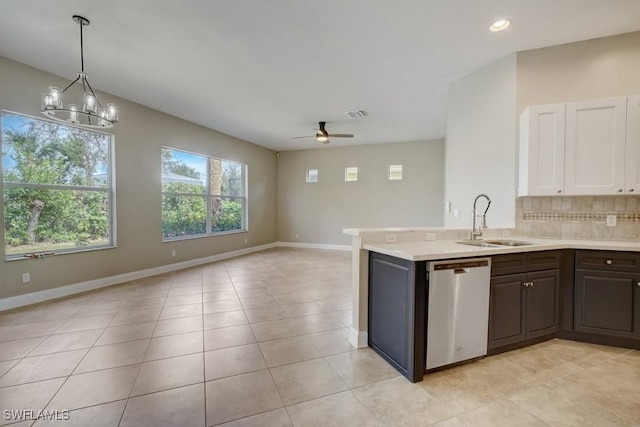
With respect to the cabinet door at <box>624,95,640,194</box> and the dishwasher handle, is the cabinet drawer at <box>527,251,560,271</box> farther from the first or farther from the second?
the cabinet door at <box>624,95,640,194</box>

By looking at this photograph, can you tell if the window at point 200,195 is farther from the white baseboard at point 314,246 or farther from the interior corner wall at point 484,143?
the interior corner wall at point 484,143

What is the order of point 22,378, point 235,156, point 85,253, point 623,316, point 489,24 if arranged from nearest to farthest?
point 22,378 < point 623,316 < point 489,24 < point 85,253 < point 235,156

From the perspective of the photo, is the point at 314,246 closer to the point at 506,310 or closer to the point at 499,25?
the point at 506,310

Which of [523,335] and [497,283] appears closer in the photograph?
[497,283]

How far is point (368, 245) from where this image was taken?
2.48 metres

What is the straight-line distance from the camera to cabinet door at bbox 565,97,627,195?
104 inches

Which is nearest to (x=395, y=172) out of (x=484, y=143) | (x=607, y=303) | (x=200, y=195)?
(x=484, y=143)

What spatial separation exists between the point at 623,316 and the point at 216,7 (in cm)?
457

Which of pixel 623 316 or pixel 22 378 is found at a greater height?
pixel 623 316

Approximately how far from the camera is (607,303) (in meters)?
2.49

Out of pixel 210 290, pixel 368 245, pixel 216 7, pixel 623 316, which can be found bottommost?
pixel 210 290

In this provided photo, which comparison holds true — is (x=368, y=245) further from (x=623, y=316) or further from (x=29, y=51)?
(x=29, y=51)

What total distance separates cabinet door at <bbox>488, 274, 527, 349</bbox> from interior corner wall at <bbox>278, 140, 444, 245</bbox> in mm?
5149

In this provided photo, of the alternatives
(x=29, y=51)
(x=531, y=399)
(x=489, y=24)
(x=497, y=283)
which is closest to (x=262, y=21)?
(x=489, y=24)
